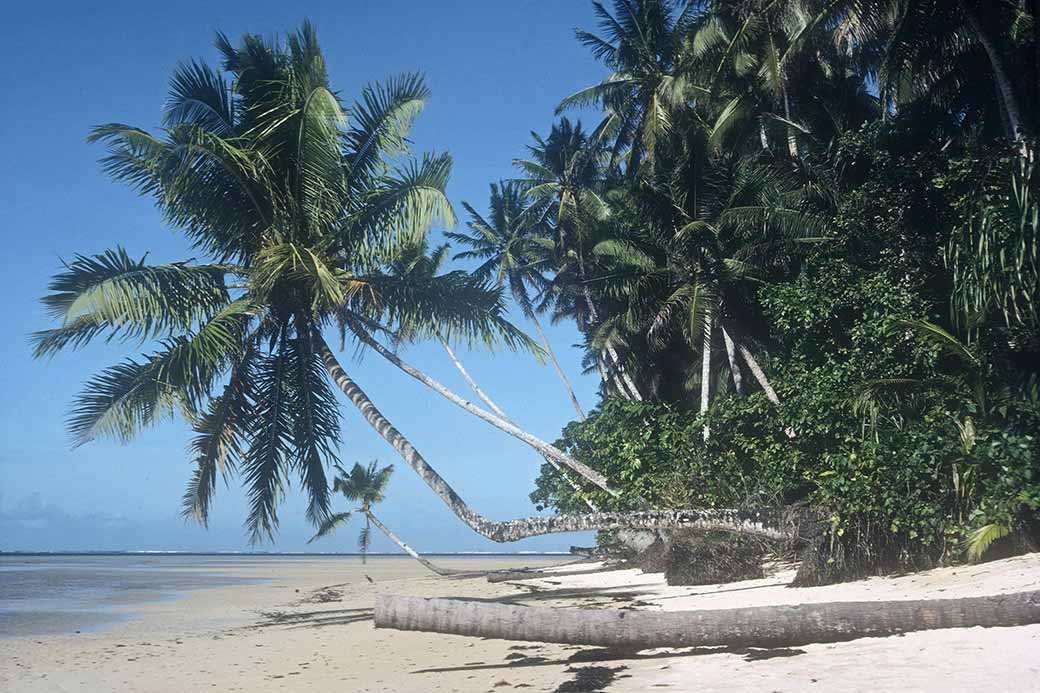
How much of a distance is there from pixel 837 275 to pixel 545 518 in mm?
6864

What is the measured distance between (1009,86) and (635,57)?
18166 millimetres

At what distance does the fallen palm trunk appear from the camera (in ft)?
24.1

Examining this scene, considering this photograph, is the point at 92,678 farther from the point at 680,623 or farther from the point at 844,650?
the point at 844,650

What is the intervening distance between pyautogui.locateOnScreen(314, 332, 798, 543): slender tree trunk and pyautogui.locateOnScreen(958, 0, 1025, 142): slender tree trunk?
7.32 metres

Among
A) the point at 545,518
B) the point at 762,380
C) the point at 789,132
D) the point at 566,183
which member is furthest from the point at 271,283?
the point at 566,183

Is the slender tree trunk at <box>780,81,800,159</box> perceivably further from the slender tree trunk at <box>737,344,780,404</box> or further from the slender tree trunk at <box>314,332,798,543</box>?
the slender tree trunk at <box>314,332,798,543</box>

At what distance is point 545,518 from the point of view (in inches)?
501

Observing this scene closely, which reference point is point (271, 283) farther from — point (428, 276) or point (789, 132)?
point (789, 132)

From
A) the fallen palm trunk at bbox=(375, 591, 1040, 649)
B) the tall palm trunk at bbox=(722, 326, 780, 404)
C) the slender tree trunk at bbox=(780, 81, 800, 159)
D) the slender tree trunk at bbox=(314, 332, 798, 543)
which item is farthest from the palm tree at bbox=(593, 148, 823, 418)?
the fallen palm trunk at bbox=(375, 591, 1040, 649)

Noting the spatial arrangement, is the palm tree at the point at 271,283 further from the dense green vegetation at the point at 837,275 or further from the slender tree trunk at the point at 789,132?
the slender tree trunk at the point at 789,132

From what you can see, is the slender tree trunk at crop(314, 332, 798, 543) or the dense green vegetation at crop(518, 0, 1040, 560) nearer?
the dense green vegetation at crop(518, 0, 1040, 560)

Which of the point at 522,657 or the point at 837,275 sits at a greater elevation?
the point at 837,275

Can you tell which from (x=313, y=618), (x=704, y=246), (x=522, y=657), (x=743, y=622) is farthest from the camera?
(x=704, y=246)

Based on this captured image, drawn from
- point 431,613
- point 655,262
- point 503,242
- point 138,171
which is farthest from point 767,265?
point 503,242
